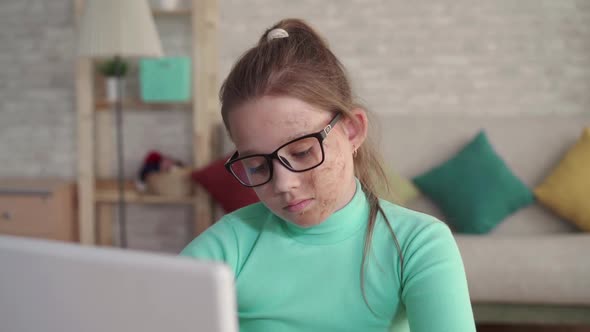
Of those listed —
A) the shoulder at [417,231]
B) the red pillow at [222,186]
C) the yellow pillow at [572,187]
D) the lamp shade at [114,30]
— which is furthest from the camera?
the red pillow at [222,186]

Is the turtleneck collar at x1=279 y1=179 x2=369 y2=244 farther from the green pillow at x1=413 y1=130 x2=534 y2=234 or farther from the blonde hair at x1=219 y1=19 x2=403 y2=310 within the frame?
the green pillow at x1=413 y1=130 x2=534 y2=234

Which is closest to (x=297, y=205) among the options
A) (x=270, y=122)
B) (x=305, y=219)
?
(x=305, y=219)

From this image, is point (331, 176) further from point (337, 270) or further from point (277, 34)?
point (277, 34)

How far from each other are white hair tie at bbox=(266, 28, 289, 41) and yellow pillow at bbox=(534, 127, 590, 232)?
90.2 inches

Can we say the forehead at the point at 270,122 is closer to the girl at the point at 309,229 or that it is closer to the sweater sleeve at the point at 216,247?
the girl at the point at 309,229

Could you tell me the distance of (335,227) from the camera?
1.00 metres

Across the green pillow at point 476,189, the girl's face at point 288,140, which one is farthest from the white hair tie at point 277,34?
the green pillow at point 476,189

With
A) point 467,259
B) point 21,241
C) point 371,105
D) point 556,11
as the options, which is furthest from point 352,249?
point 556,11

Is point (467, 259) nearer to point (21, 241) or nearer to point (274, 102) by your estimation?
point (274, 102)

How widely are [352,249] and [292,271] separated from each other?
11 cm

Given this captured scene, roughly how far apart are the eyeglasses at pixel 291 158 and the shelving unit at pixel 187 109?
2547 mm

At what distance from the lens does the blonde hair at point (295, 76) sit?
Answer: 3.17 feet

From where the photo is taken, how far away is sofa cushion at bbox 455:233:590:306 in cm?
243

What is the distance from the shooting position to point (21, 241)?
51 cm
